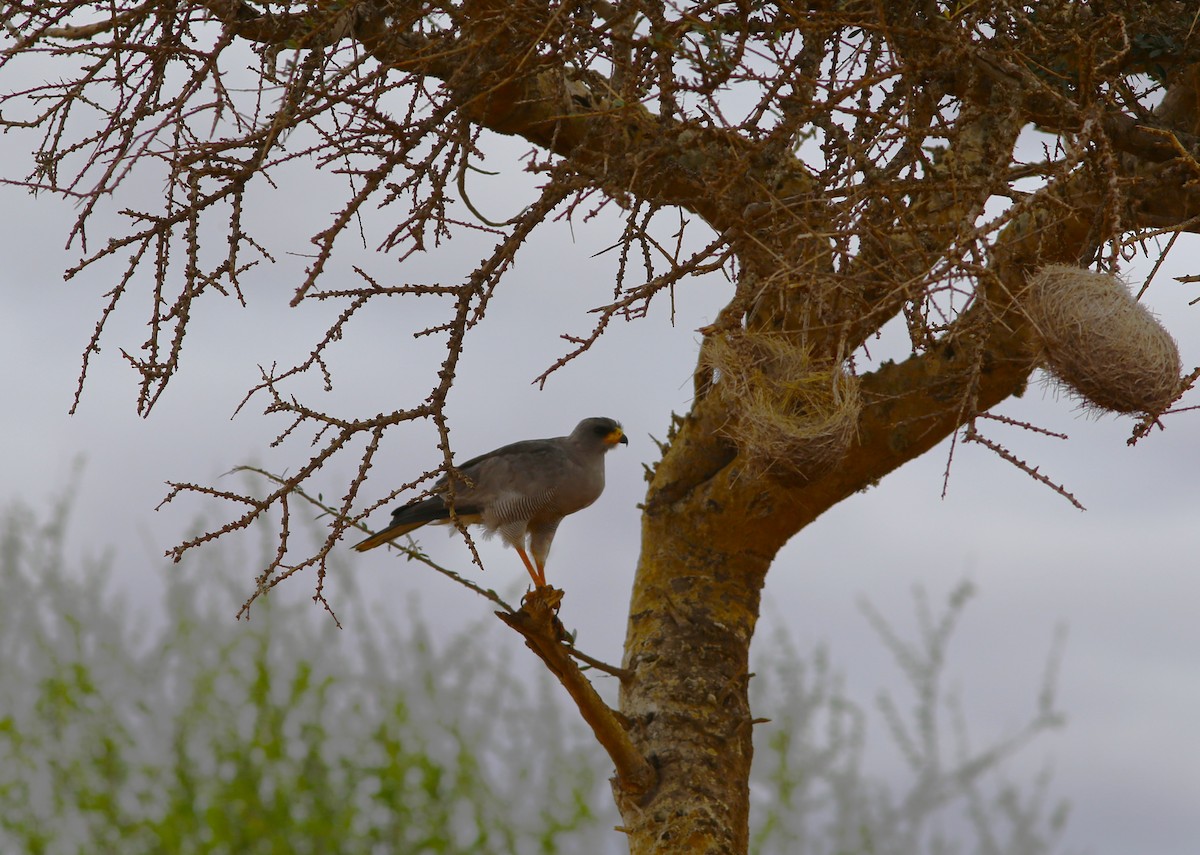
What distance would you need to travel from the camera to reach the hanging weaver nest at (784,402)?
3.90 m

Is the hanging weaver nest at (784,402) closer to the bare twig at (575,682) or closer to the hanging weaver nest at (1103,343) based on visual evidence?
the hanging weaver nest at (1103,343)

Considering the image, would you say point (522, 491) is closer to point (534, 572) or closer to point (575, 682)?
point (534, 572)

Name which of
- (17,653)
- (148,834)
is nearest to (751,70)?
(148,834)

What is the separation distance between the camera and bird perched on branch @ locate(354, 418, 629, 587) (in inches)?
215

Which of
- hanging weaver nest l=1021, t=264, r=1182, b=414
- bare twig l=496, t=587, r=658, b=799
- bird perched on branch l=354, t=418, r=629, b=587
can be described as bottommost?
bare twig l=496, t=587, r=658, b=799

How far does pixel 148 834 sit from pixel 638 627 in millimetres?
2308

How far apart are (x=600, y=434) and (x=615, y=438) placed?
7cm

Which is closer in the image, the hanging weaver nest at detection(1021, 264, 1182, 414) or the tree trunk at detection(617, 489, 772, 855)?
the hanging weaver nest at detection(1021, 264, 1182, 414)

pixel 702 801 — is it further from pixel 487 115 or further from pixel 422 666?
pixel 487 115

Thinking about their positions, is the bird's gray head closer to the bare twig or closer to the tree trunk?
the tree trunk

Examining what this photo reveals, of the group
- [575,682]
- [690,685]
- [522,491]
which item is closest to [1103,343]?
[575,682]

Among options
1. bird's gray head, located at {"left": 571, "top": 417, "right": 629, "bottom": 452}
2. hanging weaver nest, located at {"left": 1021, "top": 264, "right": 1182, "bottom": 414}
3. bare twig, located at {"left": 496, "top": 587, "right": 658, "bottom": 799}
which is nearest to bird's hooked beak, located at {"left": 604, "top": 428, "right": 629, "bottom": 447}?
bird's gray head, located at {"left": 571, "top": 417, "right": 629, "bottom": 452}

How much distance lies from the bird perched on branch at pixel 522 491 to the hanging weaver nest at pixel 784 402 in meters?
1.37

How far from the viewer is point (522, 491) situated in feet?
17.9
